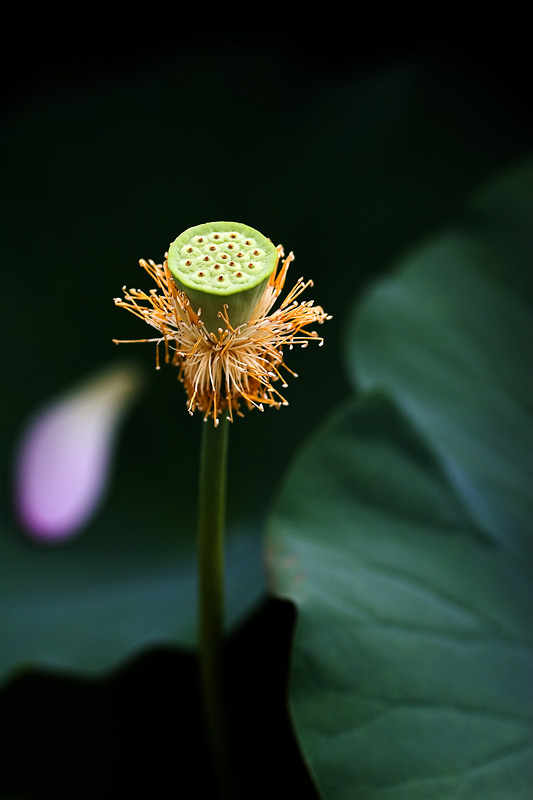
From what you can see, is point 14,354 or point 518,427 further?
point 14,354

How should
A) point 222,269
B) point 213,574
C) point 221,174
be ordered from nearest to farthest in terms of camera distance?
point 222,269 < point 213,574 < point 221,174

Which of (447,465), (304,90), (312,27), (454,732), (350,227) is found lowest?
(454,732)

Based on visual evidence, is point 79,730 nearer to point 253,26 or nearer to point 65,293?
point 65,293

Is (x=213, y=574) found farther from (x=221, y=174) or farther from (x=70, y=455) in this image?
(x=221, y=174)

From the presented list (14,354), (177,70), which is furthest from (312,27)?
(14,354)

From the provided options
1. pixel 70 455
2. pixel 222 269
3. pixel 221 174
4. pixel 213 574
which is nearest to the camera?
pixel 222 269

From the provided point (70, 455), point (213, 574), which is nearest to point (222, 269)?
point (213, 574)

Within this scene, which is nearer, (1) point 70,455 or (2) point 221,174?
(1) point 70,455
